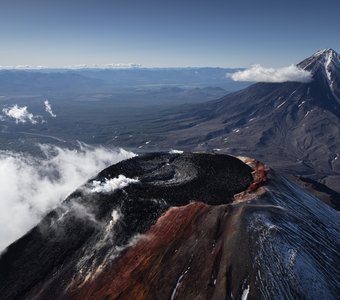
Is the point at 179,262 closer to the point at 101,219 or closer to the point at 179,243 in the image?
the point at 179,243

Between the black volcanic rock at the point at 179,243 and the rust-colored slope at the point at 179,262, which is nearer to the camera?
the rust-colored slope at the point at 179,262

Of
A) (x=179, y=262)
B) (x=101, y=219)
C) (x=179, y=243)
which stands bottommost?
(x=101, y=219)

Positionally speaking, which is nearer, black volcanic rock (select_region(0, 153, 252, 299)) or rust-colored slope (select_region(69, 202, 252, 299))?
rust-colored slope (select_region(69, 202, 252, 299))

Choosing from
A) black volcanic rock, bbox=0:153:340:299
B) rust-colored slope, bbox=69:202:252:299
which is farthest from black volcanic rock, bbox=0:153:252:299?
rust-colored slope, bbox=69:202:252:299

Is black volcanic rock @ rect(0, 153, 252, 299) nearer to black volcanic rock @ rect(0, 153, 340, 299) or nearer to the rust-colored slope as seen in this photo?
black volcanic rock @ rect(0, 153, 340, 299)

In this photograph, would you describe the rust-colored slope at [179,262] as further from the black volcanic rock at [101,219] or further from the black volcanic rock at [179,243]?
the black volcanic rock at [101,219]

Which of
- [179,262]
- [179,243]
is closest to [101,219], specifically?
[179,243]

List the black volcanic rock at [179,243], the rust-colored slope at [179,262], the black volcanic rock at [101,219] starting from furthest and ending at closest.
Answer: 1. the black volcanic rock at [101,219]
2. the black volcanic rock at [179,243]
3. the rust-colored slope at [179,262]

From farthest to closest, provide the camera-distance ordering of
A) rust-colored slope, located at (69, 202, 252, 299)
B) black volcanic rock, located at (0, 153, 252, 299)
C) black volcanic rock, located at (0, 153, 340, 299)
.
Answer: black volcanic rock, located at (0, 153, 252, 299) → black volcanic rock, located at (0, 153, 340, 299) → rust-colored slope, located at (69, 202, 252, 299)

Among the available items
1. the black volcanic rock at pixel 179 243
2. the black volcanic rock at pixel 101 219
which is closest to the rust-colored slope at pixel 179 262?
the black volcanic rock at pixel 179 243
